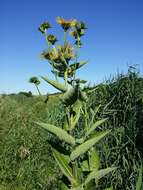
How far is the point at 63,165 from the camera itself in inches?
120

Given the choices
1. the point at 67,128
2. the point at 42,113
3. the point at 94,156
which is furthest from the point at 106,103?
the point at 42,113

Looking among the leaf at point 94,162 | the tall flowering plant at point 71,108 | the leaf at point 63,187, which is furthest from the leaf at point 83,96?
the leaf at point 63,187

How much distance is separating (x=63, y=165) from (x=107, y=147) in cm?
180

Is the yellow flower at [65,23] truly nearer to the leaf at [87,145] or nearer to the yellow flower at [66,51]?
the yellow flower at [66,51]

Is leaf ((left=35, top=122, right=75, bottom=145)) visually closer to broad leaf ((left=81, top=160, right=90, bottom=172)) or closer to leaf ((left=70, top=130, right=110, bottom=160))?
leaf ((left=70, top=130, right=110, bottom=160))

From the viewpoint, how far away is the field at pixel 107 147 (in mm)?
4625

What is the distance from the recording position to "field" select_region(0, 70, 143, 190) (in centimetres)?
462

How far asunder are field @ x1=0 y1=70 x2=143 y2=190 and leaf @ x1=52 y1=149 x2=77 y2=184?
1.01 ft

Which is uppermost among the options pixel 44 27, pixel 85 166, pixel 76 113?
pixel 44 27

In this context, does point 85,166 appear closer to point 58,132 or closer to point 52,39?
point 58,132

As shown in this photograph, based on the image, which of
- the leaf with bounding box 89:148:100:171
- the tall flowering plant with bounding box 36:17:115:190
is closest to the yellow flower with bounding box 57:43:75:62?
the tall flowering plant with bounding box 36:17:115:190

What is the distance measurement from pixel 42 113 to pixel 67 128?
787 cm

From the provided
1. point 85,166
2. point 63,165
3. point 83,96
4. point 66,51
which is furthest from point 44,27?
point 85,166

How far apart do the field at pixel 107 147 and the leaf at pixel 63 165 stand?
0.31m
